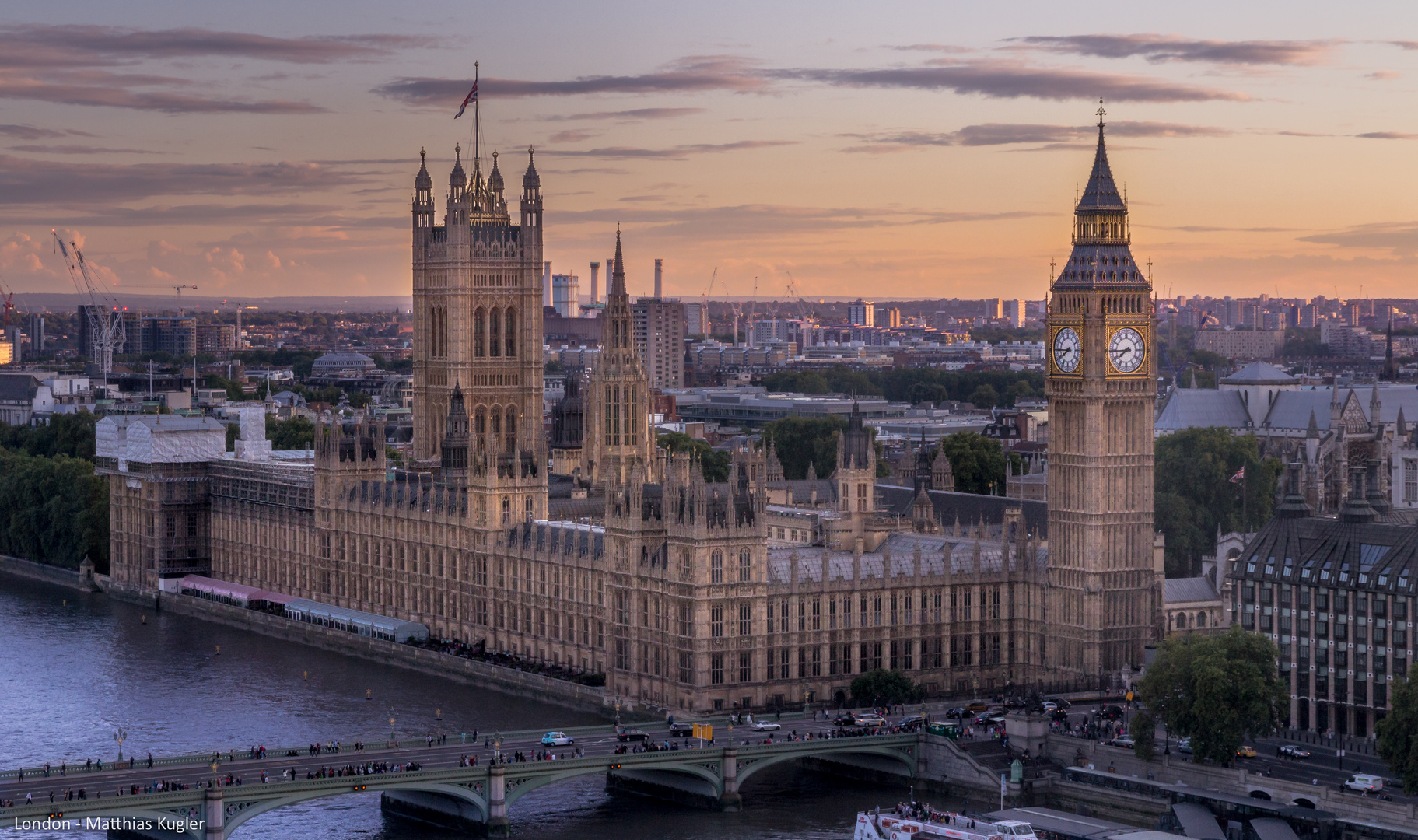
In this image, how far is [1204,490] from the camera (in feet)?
585

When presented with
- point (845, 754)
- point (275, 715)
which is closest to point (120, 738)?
point (275, 715)

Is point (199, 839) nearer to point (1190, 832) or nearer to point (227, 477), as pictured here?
point (1190, 832)

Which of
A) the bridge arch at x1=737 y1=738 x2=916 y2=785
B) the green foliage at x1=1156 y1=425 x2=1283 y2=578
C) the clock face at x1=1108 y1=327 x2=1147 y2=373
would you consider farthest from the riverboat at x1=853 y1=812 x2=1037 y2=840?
the green foliage at x1=1156 y1=425 x2=1283 y2=578

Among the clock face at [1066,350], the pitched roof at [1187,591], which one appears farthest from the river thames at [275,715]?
the pitched roof at [1187,591]

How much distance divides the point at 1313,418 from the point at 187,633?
88.1 m

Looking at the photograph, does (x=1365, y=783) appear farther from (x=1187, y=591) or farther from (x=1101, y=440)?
(x=1187, y=591)

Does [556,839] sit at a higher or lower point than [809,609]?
lower

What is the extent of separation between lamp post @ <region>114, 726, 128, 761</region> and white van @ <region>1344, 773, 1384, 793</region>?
54390 mm

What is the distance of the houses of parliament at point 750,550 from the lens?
124 m

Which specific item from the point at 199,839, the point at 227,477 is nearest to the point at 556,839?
the point at 199,839

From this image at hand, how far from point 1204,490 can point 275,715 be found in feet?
249

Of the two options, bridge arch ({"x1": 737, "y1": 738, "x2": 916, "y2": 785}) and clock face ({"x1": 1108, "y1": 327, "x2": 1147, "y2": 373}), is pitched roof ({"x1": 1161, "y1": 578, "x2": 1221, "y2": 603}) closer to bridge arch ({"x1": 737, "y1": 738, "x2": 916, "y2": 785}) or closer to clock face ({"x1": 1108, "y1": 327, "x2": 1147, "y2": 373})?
clock face ({"x1": 1108, "y1": 327, "x2": 1147, "y2": 373})

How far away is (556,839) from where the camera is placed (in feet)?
349

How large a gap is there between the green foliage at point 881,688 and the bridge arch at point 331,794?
25.0m
